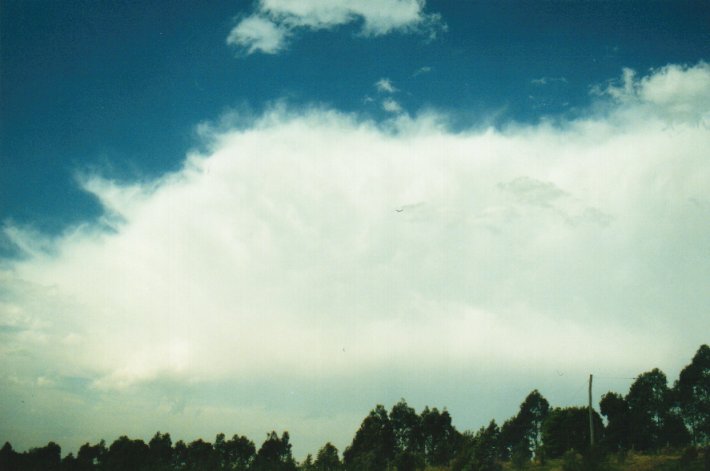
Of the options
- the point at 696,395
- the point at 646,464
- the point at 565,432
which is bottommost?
the point at 565,432

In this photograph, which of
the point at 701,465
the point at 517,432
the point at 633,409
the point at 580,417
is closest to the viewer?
the point at 701,465

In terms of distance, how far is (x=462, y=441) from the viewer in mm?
41188

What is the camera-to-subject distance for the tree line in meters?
48.4

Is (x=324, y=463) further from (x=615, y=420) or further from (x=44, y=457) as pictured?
(x=44, y=457)

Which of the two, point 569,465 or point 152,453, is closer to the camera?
point 569,465

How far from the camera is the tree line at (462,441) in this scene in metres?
48.4

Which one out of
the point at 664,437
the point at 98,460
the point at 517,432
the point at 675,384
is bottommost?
the point at 98,460

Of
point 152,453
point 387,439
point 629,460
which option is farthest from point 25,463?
point 629,460

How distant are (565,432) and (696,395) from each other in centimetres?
1763

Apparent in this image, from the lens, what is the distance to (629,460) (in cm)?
3853

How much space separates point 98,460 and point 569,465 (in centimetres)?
9315

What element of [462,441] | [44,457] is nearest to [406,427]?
[462,441]

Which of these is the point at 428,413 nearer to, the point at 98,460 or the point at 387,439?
the point at 387,439

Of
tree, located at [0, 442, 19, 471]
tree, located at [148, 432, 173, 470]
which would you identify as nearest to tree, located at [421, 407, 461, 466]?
tree, located at [148, 432, 173, 470]
